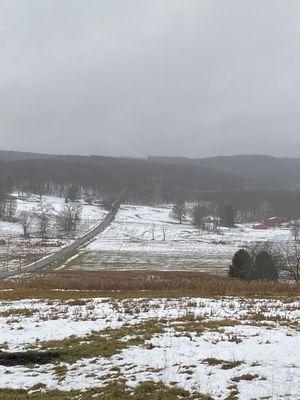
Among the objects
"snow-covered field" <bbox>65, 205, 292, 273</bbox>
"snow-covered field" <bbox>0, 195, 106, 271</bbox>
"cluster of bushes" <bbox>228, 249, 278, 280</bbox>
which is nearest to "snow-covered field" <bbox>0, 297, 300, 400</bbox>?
"cluster of bushes" <bbox>228, 249, 278, 280</bbox>

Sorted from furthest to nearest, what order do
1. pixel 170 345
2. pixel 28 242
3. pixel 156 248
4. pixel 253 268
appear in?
pixel 28 242, pixel 156 248, pixel 253 268, pixel 170 345

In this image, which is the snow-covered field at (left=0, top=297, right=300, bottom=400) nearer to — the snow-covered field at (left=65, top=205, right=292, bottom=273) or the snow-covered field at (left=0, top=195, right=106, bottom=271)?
the snow-covered field at (left=65, top=205, right=292, bottom=273)

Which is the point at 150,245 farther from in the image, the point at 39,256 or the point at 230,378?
the point at 230,378

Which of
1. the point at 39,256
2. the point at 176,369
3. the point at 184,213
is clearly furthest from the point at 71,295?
the point at 184,213

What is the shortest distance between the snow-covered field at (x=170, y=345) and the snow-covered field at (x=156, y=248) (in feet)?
173

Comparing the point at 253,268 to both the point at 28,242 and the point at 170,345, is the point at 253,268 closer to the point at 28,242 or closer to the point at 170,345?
the point at 170,345

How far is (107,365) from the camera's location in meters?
11.1

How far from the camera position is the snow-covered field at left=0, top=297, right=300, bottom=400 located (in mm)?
9727

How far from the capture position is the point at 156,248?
112000 millimetres

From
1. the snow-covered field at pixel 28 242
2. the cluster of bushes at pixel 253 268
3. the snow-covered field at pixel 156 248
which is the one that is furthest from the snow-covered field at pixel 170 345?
the snow-covered field at pixel 28 242

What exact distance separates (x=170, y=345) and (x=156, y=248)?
328 feet

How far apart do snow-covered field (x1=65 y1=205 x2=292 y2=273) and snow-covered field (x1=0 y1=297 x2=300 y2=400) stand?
52588 mm

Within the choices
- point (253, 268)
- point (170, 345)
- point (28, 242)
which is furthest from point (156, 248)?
point (170, 345)

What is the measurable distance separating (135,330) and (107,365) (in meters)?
3.36
